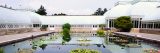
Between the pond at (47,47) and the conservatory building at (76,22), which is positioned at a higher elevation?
the conservatory building at (76,22)

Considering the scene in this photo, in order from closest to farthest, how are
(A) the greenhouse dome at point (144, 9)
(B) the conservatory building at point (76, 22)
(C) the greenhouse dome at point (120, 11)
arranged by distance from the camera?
(A) the greenhouse dome at point (144, 9) < (C) the greenhouse dome at point (120, 11) < (B) the conservatory building at point (76, 22)

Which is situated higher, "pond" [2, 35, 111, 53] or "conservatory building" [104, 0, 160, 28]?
"conservatory building" [104, 0, 160, 28]

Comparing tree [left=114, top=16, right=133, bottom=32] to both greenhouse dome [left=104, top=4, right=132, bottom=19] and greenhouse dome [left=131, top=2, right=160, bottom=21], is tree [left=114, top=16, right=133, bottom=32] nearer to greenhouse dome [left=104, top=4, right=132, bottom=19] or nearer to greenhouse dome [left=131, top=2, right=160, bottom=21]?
greenhouse dome [left=131, top=2, right=160, bottom=21]

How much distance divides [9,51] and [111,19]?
118ft

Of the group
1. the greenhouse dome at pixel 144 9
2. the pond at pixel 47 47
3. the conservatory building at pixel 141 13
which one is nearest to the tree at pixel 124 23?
the conservatory building at pixel 141 13

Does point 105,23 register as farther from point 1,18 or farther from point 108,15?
point 1,18

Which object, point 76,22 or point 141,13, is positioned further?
point 76,22

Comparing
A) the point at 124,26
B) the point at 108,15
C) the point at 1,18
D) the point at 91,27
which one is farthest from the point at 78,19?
the point at 1,18

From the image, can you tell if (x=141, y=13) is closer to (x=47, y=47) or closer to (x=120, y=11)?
(x=120, y=11)

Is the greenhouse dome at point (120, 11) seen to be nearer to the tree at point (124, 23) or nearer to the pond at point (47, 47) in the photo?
the tree at point (124, 23)

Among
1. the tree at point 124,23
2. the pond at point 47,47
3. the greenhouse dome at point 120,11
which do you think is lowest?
the pond at point 47,47

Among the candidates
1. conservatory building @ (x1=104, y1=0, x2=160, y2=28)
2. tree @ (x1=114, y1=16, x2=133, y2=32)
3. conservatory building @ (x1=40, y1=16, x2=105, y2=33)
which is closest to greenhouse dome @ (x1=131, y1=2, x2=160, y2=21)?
conservatory building @ (x1=104, y1=0, x2=160, y2=28)

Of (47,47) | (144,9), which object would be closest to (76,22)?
(144,9)

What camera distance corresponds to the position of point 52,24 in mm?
54719
